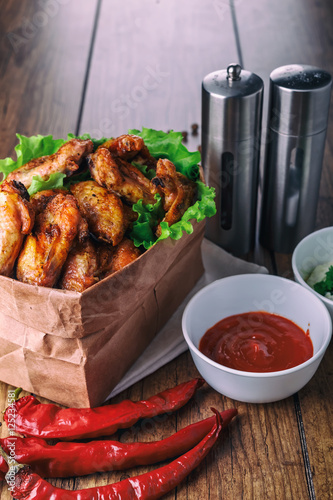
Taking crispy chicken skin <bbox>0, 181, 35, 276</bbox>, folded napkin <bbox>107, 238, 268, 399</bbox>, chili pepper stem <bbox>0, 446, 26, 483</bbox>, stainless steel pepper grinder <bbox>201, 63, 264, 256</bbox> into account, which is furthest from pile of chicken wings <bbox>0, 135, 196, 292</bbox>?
chili pepper stem <bbox>0, 446, 26, 483</bbox>

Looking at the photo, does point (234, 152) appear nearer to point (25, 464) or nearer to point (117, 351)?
point (117, 351)

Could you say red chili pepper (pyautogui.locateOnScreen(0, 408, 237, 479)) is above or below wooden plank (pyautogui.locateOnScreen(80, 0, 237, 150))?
below

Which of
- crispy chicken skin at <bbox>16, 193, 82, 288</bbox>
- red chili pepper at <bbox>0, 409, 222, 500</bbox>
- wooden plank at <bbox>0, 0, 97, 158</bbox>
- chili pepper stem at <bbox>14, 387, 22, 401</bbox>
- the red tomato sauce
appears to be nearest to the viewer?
red chili pepper at <bbox>0, 409, 222, 500</bbox>

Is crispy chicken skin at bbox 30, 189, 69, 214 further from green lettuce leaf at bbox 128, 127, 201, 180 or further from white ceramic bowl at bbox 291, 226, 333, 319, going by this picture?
white ceramic bowl at bbox 291, 226, 333, 319

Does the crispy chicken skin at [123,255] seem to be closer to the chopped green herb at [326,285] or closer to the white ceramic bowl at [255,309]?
the white ceramic bowl at [255,309]

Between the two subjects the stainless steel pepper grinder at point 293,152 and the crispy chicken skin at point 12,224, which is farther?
the stainless steel pepper grinder at point 293,152

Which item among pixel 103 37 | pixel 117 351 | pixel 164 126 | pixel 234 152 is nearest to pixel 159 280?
pixel 117 351

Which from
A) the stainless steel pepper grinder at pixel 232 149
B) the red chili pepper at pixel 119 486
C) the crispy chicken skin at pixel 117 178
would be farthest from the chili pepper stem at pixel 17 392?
the stainless steel pepper grinder at pixel 232 149

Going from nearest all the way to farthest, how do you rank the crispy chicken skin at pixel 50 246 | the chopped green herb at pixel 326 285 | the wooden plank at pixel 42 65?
the crispy chicken skin at pixel 50 246, the chopped green herb at pixel 326 285, the wooden plank at pixel 42 65
